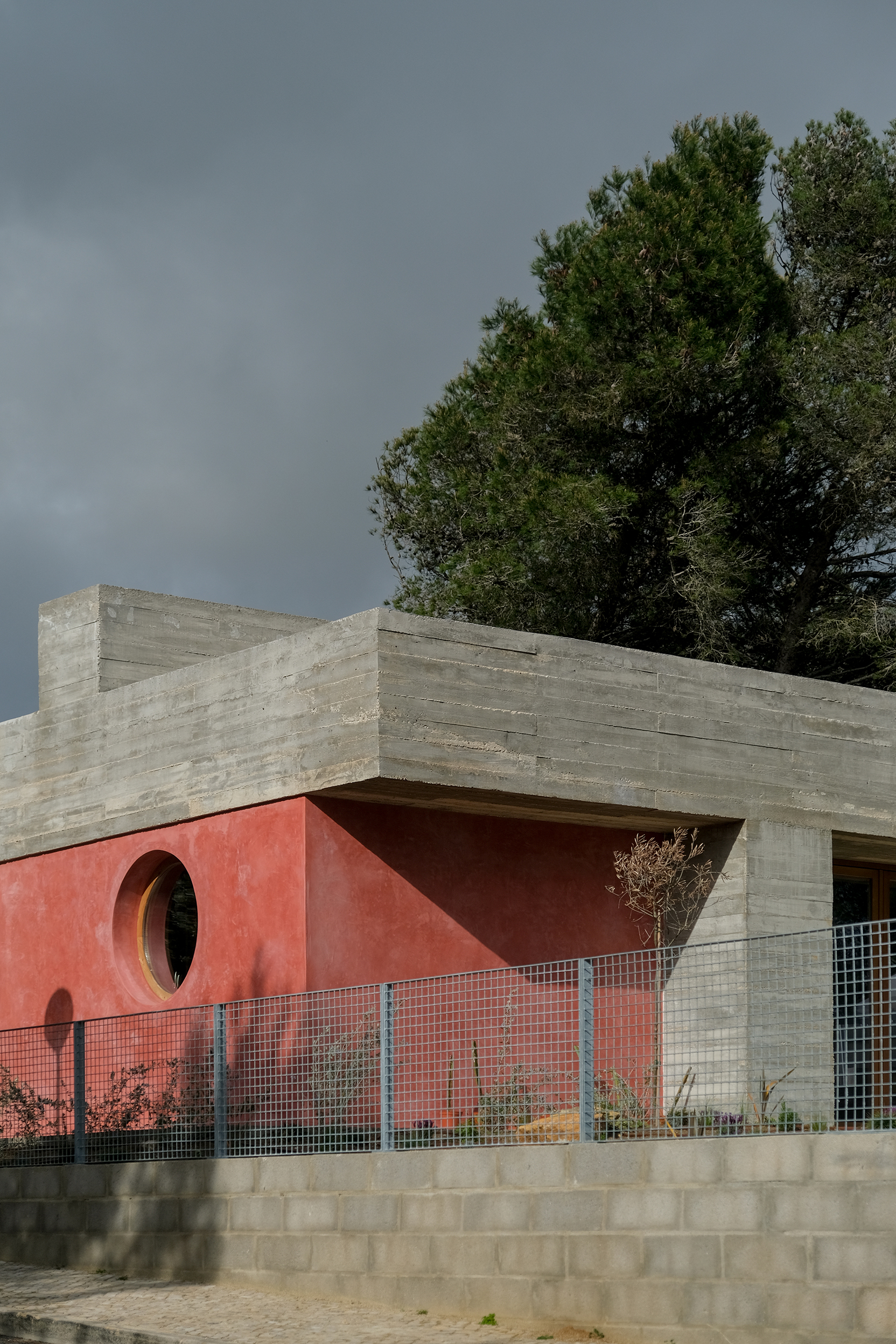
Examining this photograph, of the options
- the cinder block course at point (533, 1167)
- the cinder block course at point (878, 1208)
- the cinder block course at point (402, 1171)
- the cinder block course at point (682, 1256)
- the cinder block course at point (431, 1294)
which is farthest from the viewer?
the cinder block course at point (402, 1171)

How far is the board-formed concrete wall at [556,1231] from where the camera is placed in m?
9.16

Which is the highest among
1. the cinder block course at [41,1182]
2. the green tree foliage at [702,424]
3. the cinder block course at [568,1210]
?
the green tree foliage at [702,424]

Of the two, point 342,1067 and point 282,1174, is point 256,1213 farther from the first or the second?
point 342,1067

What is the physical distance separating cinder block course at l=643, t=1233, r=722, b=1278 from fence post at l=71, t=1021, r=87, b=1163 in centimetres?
558

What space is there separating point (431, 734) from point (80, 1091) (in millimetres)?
3910

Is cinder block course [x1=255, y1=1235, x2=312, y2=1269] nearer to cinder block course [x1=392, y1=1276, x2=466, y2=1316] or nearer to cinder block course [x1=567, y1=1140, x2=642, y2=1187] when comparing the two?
cinder block course [x1=392, y1=1276, x2=466, y2=1316]

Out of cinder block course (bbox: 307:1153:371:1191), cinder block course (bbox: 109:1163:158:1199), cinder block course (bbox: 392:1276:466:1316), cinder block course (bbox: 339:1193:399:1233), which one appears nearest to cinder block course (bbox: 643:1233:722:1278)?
cinder block course (bbox: 392:1276:466:1316)

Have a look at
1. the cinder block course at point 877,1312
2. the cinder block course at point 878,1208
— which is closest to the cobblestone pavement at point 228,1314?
the cinder block course at point 877,1312

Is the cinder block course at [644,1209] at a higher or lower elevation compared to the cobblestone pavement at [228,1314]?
higher

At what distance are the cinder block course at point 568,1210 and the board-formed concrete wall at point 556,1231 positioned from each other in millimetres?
11

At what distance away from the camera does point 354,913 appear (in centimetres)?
1493

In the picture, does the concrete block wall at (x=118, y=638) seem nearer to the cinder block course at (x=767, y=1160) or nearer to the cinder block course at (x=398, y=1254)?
the cinder block course at (x=398, y=1254)

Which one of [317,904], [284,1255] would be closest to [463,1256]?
[284,1255]

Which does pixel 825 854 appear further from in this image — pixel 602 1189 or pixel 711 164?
pixel 711 164
